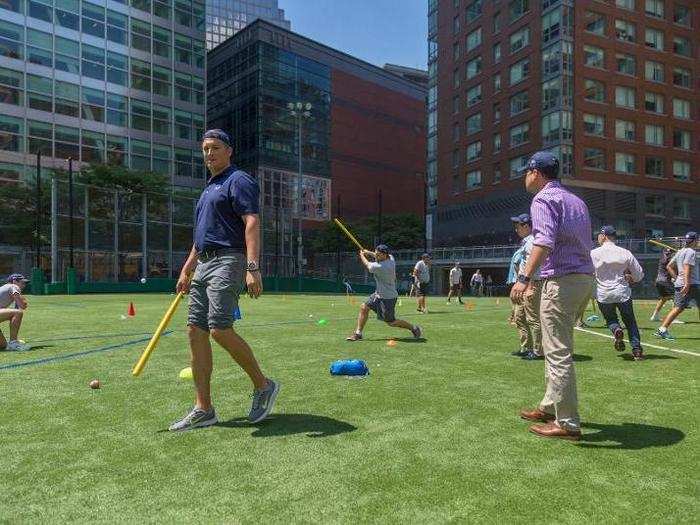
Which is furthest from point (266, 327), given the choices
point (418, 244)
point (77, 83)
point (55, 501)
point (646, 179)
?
point (418, 244)

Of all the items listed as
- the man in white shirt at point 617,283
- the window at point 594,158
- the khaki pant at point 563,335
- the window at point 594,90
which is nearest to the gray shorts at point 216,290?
the khaki pant at point 563,335

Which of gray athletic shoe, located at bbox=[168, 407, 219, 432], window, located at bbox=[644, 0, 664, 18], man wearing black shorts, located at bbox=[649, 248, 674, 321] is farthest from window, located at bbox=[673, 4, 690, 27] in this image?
gray athletic shoe, located at bbox=[168, 407, 219, 432]

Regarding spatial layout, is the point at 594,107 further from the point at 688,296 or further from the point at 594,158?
the point at 688,296

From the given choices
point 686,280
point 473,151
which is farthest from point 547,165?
point 473,151

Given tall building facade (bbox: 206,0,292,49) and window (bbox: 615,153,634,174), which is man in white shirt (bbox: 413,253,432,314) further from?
tall building facade (bbox: 206,0,292,49)

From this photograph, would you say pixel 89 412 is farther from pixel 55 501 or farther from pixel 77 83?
pixel 77 83

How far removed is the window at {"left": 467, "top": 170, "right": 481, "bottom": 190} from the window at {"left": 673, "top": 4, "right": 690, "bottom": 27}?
20.8 meters

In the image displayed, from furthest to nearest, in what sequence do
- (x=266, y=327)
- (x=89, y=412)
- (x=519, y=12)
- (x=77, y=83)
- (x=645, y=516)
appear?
(x=519, y=12), (x=77, y=83), (x=266, y=327), (x=89, y=412), (x=645, y=516)

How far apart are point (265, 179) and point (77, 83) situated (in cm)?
2076

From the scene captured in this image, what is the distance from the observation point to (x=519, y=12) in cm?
5038

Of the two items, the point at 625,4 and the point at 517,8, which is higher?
the point at 517,8

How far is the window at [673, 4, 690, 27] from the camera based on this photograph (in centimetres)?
4938

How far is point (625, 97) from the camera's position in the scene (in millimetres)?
47062

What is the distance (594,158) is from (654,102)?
809 cm
